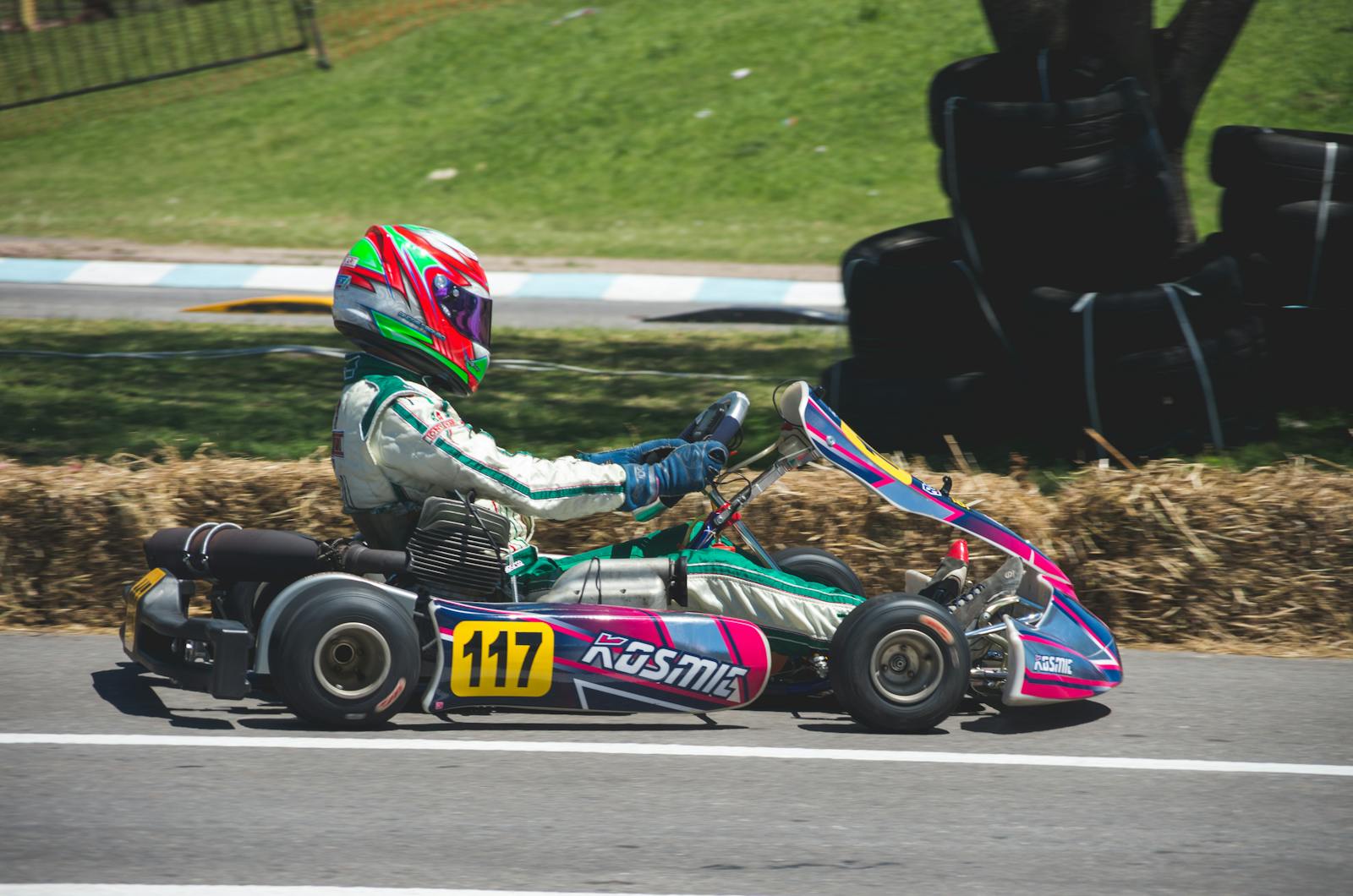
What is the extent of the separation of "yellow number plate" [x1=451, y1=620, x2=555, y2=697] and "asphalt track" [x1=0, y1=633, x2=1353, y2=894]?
16 centimetres

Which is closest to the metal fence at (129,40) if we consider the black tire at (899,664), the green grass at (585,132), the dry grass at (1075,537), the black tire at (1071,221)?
the green grass at (585,132)

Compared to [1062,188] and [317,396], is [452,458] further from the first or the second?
[317,396]

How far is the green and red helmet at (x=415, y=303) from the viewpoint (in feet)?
14.5

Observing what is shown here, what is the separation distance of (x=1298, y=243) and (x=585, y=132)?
12028 mm

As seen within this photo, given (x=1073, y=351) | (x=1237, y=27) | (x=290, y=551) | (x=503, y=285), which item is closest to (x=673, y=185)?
(x=503, y=285)

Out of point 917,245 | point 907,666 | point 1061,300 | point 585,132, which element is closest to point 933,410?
point 1061,300

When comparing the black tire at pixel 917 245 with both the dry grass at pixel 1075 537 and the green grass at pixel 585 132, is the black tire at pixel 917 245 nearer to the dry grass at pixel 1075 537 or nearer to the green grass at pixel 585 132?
the dry grass at pixel 1075 537

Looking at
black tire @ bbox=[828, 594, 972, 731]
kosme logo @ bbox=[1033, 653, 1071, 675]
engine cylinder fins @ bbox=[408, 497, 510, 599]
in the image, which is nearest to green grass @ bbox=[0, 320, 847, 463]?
engine cylinder fins @ bbox=[408, 497, 510, 599]

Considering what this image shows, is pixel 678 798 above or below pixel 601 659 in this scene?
below

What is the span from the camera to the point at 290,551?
4309 millimetres

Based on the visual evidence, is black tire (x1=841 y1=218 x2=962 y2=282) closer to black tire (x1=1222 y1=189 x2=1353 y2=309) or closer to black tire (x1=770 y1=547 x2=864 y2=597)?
black tire (x1=1222 y1=189 x2=1353 y2=309)

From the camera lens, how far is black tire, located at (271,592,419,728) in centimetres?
412

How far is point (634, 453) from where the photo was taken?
182 inches

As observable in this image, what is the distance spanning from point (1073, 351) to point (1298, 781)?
110 inches
